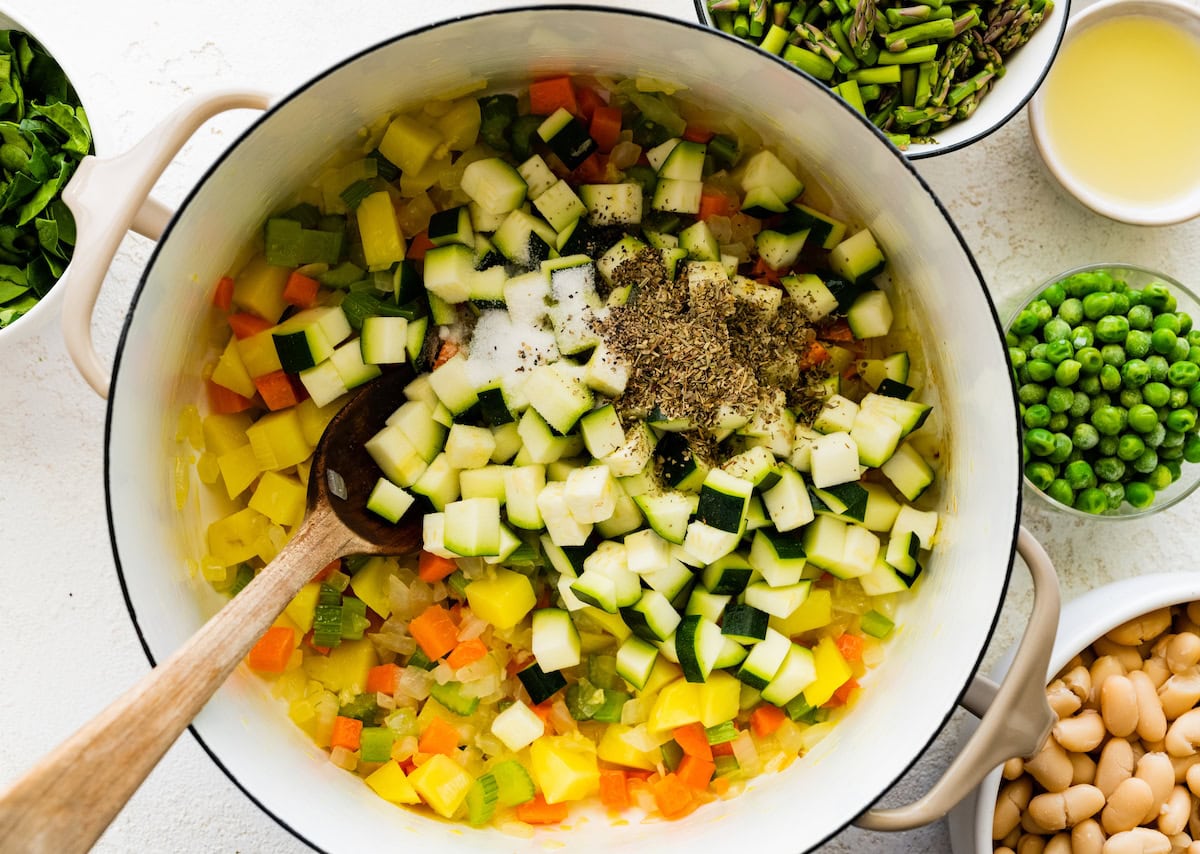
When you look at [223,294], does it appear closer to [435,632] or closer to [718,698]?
[435,632]

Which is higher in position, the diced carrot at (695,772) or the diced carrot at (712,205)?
the diced carrot at (712,205)

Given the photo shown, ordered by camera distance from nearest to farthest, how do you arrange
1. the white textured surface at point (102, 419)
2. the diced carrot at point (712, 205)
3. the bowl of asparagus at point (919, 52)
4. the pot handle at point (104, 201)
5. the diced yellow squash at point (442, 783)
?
1. the pot handle at point (104, 201)
2. the diced yellow squash at point (442, 783)
3. the diced carrot at point (712, 205)
4. the bowl of asparagus at point (919, 52)
5. the white textured surface at point (102, 419)

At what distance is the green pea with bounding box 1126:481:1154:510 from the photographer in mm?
1934

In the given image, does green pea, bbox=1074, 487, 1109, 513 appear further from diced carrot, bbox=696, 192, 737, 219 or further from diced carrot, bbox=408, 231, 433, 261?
diced carrot, bbox=408, 231, 433, 261

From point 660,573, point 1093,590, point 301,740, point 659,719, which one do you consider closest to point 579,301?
point 660,573

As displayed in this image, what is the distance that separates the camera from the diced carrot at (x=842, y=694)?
1760 mm

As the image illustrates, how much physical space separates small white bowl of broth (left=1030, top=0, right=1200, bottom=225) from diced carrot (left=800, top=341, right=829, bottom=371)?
27.7 inches

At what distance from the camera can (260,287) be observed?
1.70 metres

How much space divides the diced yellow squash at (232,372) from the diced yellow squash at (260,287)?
0.23 ft

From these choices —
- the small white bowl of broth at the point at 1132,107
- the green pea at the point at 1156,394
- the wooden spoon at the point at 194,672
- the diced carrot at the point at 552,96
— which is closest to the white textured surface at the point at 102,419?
the small white bowl of broth at the point at 1132,107

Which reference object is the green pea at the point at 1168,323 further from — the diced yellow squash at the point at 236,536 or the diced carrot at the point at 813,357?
the diced yellow squash at the point at 236,536

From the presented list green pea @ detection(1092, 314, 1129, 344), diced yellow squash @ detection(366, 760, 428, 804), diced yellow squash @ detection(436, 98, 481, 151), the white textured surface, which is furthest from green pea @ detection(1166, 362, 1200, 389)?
diced yellow squash @ detection(366, 760, 428, 804)

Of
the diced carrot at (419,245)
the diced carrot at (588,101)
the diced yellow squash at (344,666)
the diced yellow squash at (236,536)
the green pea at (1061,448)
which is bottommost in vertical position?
the green pea at (1061,448)

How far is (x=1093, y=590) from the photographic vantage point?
200 cm
